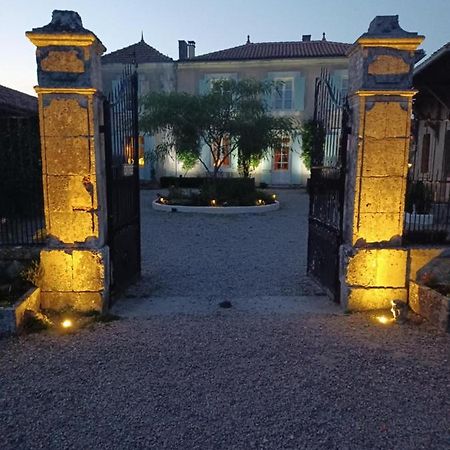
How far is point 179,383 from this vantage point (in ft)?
9.73

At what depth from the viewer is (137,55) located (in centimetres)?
2189

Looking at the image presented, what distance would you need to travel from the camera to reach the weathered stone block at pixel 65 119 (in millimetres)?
3959

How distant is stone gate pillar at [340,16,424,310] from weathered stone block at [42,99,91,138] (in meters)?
2.77

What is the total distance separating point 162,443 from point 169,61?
2084cm

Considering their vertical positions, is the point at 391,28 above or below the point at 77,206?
above

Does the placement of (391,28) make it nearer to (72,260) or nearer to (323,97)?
(323,97)

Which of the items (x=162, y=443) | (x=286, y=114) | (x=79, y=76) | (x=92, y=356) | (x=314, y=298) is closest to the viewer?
(x=162, y=443)

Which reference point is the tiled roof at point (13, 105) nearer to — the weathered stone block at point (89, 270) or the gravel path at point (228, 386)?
the weathered stone block at point (89, 270)

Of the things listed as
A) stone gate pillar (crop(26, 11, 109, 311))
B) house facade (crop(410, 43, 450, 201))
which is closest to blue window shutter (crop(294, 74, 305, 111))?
house facade (crop(410, 43, 450, 201))

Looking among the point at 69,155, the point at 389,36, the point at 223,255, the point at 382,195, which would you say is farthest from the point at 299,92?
the point at 69,155

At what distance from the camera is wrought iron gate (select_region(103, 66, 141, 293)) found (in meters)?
4.44

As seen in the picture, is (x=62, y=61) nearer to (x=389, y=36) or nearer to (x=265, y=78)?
(x=389, y=36)

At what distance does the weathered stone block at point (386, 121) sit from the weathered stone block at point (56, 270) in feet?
11.0

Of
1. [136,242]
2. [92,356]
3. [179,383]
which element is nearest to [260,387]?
[179,383]
